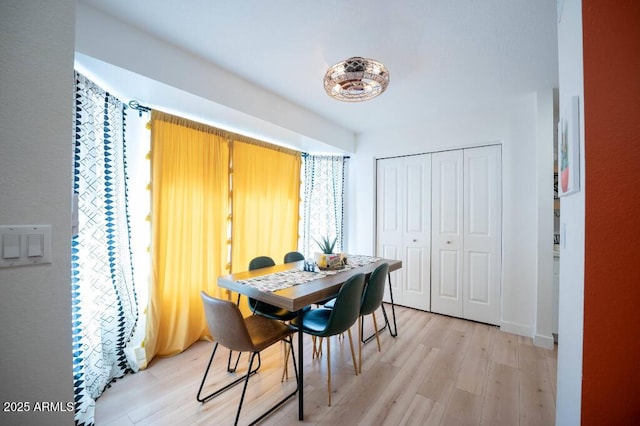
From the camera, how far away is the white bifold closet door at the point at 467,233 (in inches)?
112

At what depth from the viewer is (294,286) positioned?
5.49 feet

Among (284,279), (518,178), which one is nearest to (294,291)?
(284,279)

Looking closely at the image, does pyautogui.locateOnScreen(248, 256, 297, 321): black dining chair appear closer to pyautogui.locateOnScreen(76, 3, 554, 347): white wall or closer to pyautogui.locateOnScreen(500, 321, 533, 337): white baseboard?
pyautogui.locateOnScreen(76, 3, 554, 347): white wall

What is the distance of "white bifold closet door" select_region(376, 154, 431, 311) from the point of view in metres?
3.29

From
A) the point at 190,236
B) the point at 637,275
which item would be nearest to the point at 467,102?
the point at 637,275

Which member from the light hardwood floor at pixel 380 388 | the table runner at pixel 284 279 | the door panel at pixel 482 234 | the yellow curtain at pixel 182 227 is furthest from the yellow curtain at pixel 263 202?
the door panel at pixel 482 234

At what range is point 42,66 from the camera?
714 millimetres

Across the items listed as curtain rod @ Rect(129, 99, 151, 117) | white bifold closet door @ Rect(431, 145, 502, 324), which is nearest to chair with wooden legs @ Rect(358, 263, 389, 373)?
white bifold closet door @ Rect(431, 145, 502, 324)

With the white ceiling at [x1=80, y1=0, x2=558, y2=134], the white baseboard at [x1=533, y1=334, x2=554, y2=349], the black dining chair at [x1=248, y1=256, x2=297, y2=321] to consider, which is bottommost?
the white baseboard at [x1=533, y1=334, x2=554, y2=349]

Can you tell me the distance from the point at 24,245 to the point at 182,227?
168 cm

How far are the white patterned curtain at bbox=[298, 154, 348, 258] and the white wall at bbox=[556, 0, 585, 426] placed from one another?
2.75 metres

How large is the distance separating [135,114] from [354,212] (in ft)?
9.87

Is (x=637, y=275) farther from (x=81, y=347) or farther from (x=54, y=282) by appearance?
(x=81, y=347)

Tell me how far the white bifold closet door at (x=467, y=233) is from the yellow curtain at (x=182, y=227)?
268 centimetres
